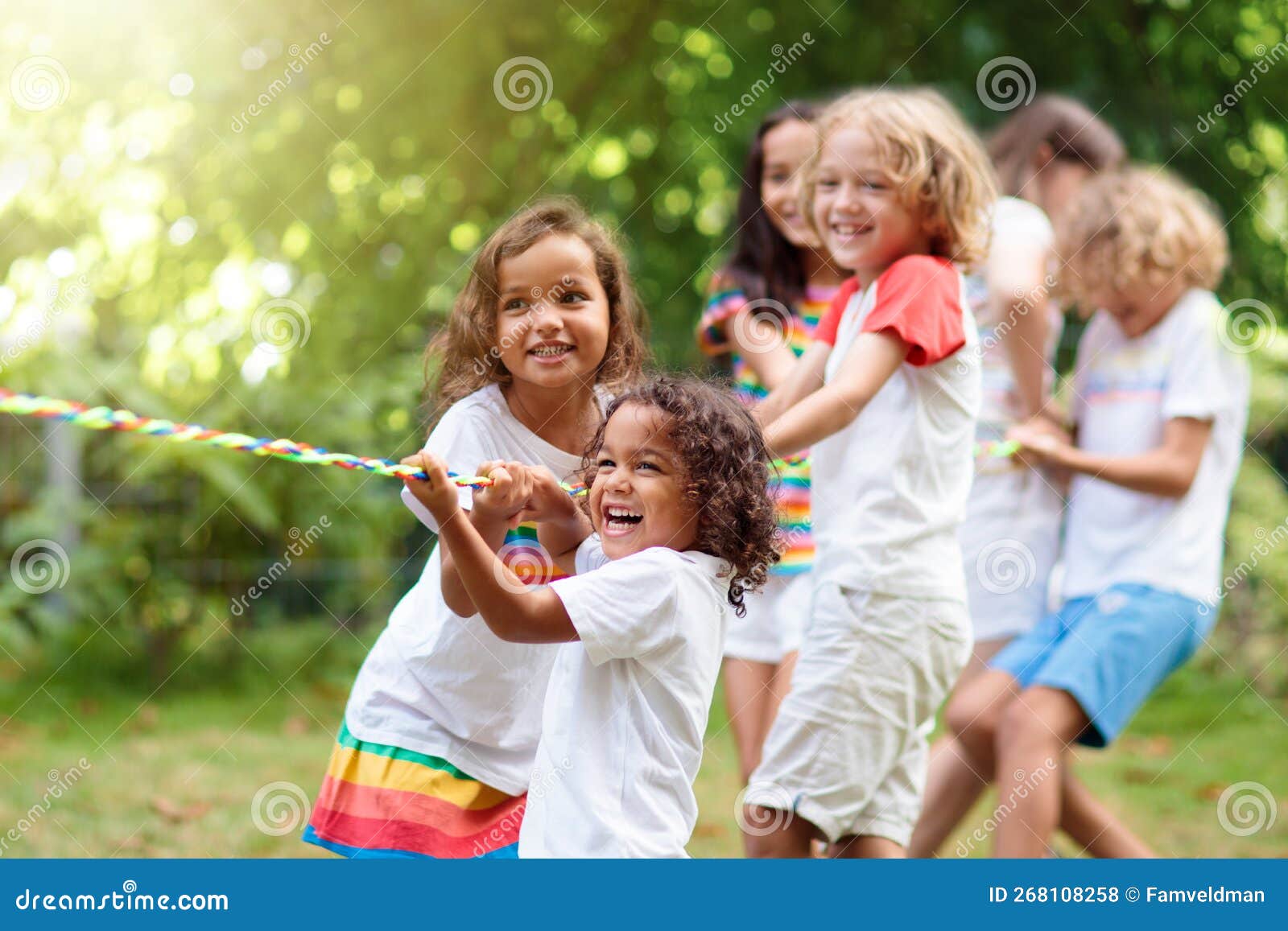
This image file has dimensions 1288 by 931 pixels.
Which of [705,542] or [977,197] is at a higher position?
[977,197]

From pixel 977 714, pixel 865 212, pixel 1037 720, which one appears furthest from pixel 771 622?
pixel 865 212

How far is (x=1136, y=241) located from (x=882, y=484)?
1129 millimetres

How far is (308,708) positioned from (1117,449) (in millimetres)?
3976

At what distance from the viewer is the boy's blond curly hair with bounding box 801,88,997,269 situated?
8.64 ft

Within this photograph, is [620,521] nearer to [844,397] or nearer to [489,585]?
[489,585]

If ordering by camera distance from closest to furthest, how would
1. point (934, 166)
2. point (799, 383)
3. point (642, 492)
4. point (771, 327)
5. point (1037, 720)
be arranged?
point (642, 492)
point (934, 166)
point (799, 383)
point (1037, 720)
point (771, 327)

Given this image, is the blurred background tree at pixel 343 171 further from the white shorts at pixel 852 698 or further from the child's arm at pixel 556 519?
the child's arm at pixel 556 519

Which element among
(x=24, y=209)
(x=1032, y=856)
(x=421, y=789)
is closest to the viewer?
(x=421, y=789)

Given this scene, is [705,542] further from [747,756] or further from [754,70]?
[754,70]

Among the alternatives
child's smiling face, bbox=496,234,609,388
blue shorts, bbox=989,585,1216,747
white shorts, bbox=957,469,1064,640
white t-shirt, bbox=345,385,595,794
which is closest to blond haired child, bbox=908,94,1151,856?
white shorts, bbox=957,469,1064,640

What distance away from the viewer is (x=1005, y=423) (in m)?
3.50

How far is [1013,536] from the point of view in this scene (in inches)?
135

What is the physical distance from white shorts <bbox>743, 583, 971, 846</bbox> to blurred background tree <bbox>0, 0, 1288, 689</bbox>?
6.82 feet
